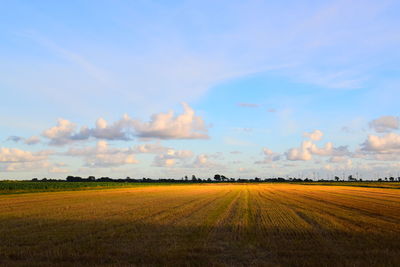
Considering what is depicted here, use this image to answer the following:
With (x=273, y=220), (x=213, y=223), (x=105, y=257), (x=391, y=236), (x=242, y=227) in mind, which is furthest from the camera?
(x=273, y=220)

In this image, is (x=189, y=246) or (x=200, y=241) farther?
(x=200, y=241)

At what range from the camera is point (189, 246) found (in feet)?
48.0

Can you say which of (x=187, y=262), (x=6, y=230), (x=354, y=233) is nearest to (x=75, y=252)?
(x=187, y=262)

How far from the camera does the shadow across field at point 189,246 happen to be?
40.4 feet

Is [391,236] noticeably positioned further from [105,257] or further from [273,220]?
[105,257]

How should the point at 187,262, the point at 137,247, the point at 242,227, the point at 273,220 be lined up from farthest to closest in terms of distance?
the point at 273,220
the point at 242,227
the point at 137,247
the point at 187,262

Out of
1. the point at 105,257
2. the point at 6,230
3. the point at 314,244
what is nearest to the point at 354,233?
the point at 314,244

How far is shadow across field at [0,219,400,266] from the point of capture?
12312mm

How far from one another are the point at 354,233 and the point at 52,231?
14.1 m

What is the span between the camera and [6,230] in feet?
61.7

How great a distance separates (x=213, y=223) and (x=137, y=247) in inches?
300

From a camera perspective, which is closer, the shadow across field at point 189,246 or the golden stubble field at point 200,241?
the shadow across field at point 189,246

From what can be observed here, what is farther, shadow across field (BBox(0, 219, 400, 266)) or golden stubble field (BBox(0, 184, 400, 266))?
golden stubble field (BBox(0, 184, 400, 266))

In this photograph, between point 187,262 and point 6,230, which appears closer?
point 187,262
